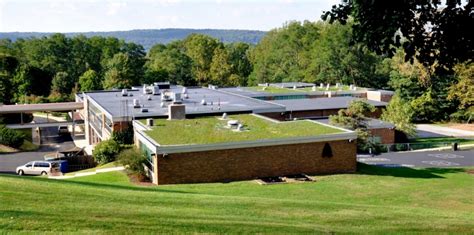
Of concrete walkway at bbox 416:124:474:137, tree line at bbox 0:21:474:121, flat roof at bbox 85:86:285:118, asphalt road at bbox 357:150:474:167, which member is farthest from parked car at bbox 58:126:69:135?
concrete walkway at bbox 416:124:474:137

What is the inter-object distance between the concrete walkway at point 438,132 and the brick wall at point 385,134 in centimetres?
906

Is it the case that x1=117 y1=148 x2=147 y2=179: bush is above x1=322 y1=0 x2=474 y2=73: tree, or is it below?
below

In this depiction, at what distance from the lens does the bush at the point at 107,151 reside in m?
32.4

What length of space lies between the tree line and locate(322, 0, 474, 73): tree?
46541 mm

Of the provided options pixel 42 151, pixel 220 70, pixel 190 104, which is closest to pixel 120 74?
pixel 220 70

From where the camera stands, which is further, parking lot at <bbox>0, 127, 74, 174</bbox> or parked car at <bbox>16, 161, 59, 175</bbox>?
parking lot at <bbox>0, 127, 74, 174</bbox>

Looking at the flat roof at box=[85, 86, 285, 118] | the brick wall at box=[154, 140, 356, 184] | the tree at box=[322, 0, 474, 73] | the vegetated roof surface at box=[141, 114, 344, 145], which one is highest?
the tree at box=[322, 0, 474, 73]

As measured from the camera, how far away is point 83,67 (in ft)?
292

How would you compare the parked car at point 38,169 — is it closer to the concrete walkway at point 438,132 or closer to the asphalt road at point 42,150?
the asphalt road at point 42,150

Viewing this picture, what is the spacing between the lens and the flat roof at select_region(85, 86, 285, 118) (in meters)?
36.8

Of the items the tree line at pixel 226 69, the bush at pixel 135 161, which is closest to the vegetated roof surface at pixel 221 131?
the bush at pixel 135 161

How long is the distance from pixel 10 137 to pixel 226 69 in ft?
151

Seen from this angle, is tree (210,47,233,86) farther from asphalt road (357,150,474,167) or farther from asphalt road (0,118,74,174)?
asphalt road (357,150,474,167)

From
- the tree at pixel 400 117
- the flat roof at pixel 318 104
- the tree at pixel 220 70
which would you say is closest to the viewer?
the tree at pixel 400 117
